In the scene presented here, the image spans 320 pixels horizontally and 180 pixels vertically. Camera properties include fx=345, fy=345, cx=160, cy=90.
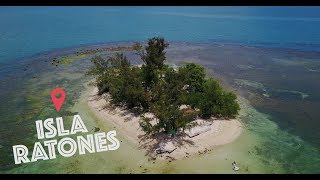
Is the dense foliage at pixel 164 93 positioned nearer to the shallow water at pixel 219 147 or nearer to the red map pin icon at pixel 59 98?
the shallow water at pixel 219 147

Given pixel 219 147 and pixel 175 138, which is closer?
pixel 219 147

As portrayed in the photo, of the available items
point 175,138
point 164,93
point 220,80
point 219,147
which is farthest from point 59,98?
point 219,147

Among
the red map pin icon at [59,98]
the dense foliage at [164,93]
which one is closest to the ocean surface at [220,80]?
the red map pin icon at [59,98]

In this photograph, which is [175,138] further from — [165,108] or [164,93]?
[164,93]

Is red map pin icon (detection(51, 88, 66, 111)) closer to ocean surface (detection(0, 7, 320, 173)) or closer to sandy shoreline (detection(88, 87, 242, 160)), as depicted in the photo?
ocean surface (detection(0, 7, 320, 173))

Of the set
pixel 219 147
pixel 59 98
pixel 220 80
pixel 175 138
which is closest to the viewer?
pixel 219 147

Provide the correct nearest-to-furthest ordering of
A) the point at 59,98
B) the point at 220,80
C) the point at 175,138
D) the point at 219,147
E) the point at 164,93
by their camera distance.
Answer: the point at 219,147
the point at 175,138
the point at 164,93
the point at 59,98
the point at 220,80
